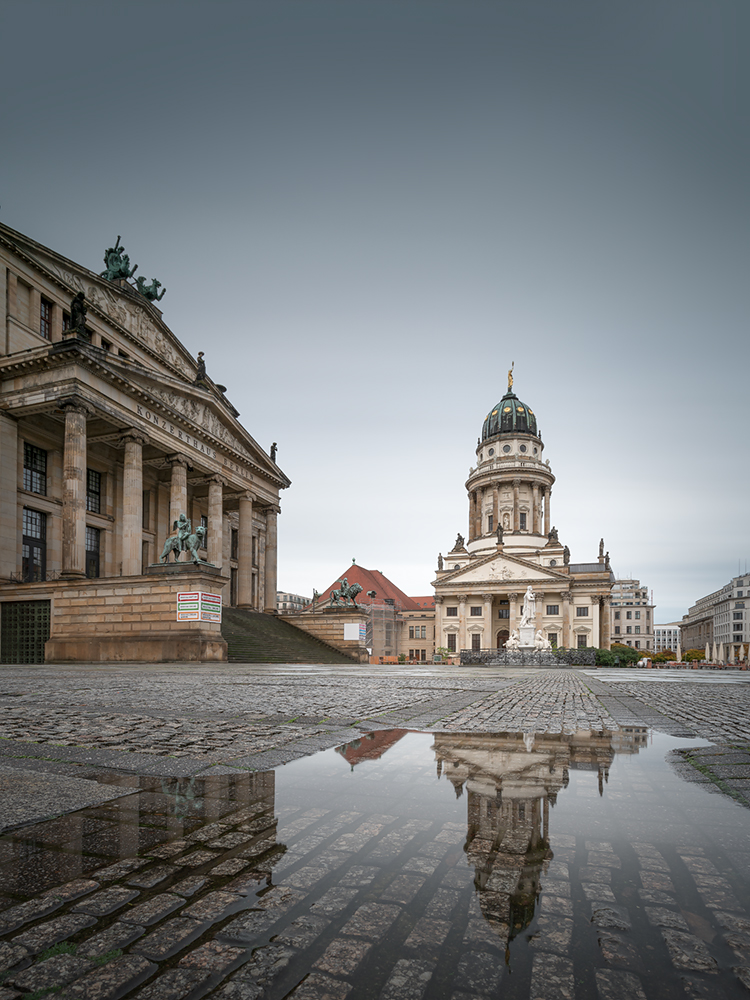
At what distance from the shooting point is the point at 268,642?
112 ft

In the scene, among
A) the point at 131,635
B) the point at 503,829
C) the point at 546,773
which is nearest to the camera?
the point at 503,829

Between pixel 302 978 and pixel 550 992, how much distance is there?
2.13ft

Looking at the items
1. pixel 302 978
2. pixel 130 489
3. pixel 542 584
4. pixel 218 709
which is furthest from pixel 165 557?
pixel 542 584

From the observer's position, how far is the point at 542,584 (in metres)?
84.1

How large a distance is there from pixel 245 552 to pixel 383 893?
44.3 metres

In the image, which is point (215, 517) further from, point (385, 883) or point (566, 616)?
point (566, 616)

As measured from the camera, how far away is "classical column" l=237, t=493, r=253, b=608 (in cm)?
4469

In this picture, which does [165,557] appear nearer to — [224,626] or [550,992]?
[224,626]

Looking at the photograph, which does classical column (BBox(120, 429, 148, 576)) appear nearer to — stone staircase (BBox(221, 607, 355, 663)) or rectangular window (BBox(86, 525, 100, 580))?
rectangular window (BBox(86, 525, 100, 580))

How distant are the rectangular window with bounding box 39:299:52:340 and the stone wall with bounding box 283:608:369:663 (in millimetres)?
23303

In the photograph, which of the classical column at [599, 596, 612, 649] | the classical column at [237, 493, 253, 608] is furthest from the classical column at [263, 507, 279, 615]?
the classical column at [599, 596, 612, 649]

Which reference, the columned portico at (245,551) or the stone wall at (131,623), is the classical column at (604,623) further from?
the stone wall at (131,623)

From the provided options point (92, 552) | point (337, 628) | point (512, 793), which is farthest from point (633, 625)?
point (512, 793)

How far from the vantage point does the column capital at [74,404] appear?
28938mm
